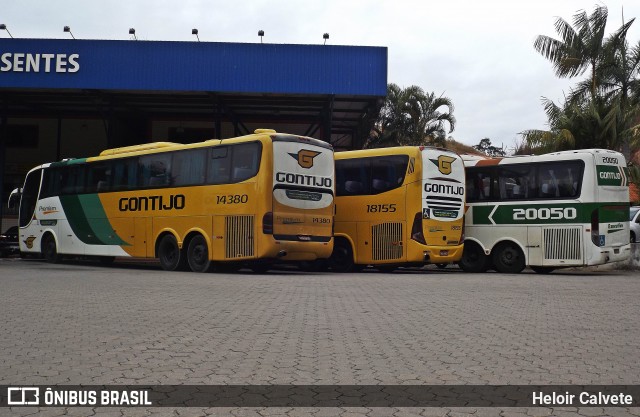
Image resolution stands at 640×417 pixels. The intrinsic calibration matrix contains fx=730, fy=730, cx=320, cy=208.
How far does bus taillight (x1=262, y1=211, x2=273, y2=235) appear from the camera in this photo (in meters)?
16.7

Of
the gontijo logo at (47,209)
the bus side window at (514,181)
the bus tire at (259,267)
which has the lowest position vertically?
the bus tire at (259,267)

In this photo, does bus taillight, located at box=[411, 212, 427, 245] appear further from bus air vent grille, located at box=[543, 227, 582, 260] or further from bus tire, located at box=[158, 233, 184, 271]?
bus tire, located at box=[158, 233, 184, 271]

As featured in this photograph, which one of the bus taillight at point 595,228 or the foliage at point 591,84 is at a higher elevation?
the foliage at point 591,84

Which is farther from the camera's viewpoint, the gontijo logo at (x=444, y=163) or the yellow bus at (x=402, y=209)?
the gontijo logo at (x=444, y=163)

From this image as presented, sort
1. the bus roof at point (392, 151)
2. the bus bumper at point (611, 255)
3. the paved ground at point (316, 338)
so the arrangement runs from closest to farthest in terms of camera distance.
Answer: the paved ground at point (316, 338) < the bus bumper at point (611, 255) < the bus roof at point (392, 151)

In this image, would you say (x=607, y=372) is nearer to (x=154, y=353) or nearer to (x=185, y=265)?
(x=154, y=353)

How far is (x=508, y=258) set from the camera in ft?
64.8

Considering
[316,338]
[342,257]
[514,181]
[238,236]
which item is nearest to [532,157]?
[514,181]

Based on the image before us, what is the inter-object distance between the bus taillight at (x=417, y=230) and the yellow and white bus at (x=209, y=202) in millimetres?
2185

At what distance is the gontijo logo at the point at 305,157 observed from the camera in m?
17.7

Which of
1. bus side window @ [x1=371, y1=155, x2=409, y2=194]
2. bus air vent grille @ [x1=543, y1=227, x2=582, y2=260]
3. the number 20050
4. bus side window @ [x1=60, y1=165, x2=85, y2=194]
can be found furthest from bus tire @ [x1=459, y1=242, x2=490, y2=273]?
bus side window @ [x1=60, y1=165, x2=85, y2=194]

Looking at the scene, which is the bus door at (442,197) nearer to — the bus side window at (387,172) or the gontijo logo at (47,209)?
the bus side window at (387,172)

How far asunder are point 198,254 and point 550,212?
29.8ft

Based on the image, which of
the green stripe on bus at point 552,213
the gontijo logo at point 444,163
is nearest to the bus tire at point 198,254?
the gontijo logo at point 444,163
